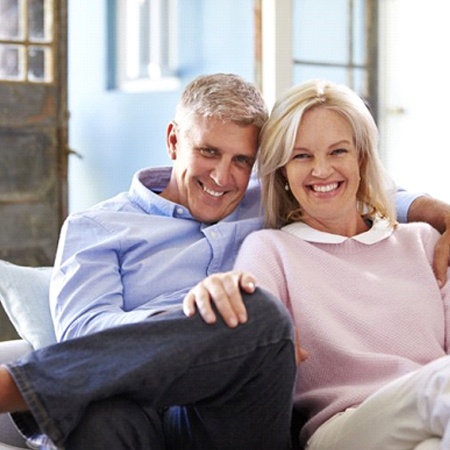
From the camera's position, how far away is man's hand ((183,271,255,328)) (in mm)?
1331

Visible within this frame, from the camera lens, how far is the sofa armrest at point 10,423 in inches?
66.9

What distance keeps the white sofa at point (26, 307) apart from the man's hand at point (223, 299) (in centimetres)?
58

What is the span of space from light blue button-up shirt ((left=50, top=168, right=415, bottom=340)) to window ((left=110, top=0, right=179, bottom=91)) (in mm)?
3009

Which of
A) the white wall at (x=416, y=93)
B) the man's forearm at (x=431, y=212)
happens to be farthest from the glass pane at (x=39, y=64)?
the man's forearm at (x=431, y=212)

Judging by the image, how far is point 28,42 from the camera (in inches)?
136

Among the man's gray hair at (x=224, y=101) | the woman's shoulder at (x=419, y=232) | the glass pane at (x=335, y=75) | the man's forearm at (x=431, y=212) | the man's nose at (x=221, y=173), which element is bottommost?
the woman's shoulder at (x=419, y=232)

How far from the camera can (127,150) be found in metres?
5.07

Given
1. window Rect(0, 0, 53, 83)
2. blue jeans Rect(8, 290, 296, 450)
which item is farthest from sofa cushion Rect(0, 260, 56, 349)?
window Rect(0, 0, 53, 83)

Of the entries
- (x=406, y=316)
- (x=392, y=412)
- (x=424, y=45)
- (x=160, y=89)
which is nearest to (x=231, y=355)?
(x=392, y=412)

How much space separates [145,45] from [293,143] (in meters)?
3.33

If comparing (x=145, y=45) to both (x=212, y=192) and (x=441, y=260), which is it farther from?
(x=441, y=260)

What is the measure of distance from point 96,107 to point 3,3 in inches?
68.0

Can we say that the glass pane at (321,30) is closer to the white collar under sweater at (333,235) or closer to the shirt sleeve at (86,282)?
the white collar under sweater at (333,235)

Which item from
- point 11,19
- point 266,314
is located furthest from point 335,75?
point 266,314
